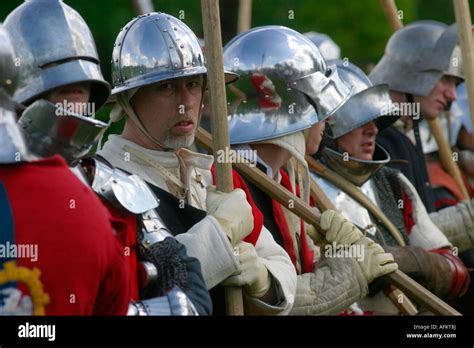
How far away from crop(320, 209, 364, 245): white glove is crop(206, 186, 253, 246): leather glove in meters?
0.77

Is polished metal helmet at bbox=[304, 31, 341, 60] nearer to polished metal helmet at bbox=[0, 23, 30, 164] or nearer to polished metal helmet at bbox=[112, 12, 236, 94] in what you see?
polished metal helmet at bbox=[112, 12, 236, 94]

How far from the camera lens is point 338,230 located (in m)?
6.03

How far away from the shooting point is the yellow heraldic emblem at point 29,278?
4160 millimetres

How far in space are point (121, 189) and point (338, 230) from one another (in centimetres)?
141

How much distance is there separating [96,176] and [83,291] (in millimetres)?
669

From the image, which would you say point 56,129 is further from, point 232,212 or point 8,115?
point 232,212

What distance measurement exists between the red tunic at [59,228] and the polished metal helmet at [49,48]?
60 cm

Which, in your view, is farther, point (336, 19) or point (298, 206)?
point (336, 19)

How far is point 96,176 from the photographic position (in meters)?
4.79

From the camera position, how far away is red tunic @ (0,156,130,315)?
412cm

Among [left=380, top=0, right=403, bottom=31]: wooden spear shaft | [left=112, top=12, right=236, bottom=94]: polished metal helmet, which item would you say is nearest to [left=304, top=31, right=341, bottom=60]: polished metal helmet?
[left=380, top=0, right=403, bottom=31]: wooden spear shaft

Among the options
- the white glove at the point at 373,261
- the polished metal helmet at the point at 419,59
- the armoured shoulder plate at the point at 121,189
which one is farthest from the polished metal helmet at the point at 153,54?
the polished metal helmet at the point at 419,59

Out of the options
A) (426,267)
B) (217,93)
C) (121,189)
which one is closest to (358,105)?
(426,267)
